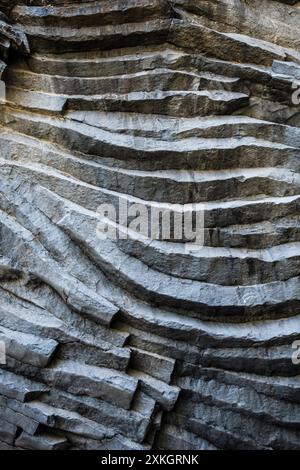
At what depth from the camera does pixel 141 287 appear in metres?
7.33

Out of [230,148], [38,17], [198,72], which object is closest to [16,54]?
[38,17]

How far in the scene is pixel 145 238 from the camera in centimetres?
763

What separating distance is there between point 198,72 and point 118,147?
2.13 m

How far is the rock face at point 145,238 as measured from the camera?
7.06m

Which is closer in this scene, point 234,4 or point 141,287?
point 141,287

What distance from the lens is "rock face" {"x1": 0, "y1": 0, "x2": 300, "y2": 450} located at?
706 cm

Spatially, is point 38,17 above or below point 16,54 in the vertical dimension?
above

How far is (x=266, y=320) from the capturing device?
24.8ft
